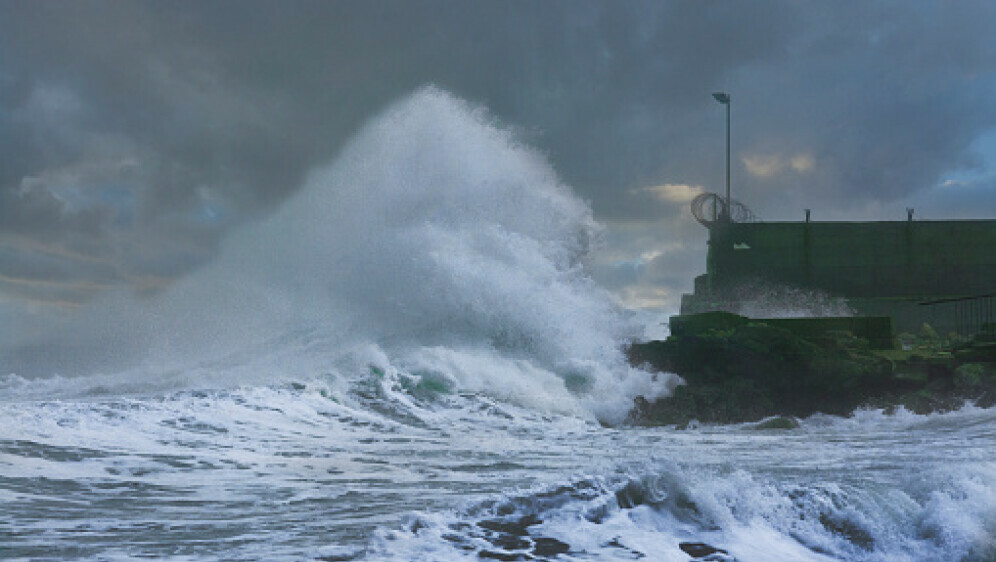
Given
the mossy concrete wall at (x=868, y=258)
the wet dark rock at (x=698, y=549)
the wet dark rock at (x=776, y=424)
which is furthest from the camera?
the mossy concrete wall at (x=868, y=258)

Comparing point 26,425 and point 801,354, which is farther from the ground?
point 801,354

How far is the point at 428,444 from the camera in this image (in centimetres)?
873

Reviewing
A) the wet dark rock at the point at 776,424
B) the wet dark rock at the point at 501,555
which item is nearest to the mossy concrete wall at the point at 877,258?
the wet dark rock at the point at 776,424

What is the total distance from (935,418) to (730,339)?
12.3 feet

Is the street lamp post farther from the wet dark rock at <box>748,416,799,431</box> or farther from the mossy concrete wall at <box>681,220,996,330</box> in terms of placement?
the wet dark rock at <box>748,416,799,431</box>

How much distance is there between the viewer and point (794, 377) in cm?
1372

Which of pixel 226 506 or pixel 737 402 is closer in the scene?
pixel 226 506

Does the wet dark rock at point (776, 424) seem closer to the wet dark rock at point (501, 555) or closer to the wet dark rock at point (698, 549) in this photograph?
the wet dark rock at point (698, 549)

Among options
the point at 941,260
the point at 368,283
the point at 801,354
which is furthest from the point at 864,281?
the point at 368,283

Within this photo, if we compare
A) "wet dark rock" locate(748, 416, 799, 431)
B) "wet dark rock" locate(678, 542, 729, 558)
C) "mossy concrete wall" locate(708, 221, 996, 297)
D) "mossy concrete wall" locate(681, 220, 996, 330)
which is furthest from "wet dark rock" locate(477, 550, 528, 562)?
"mossy concrete wall" locate(708, 221, 996, 297)

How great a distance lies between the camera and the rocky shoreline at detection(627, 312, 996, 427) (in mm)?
13015

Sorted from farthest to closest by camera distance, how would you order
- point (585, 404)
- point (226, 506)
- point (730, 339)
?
1. point (730, 339)
2. point (585, 404)
3. point (226, 506)

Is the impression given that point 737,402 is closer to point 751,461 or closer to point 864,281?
point 751,461

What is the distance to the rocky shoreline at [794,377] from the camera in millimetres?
13015
